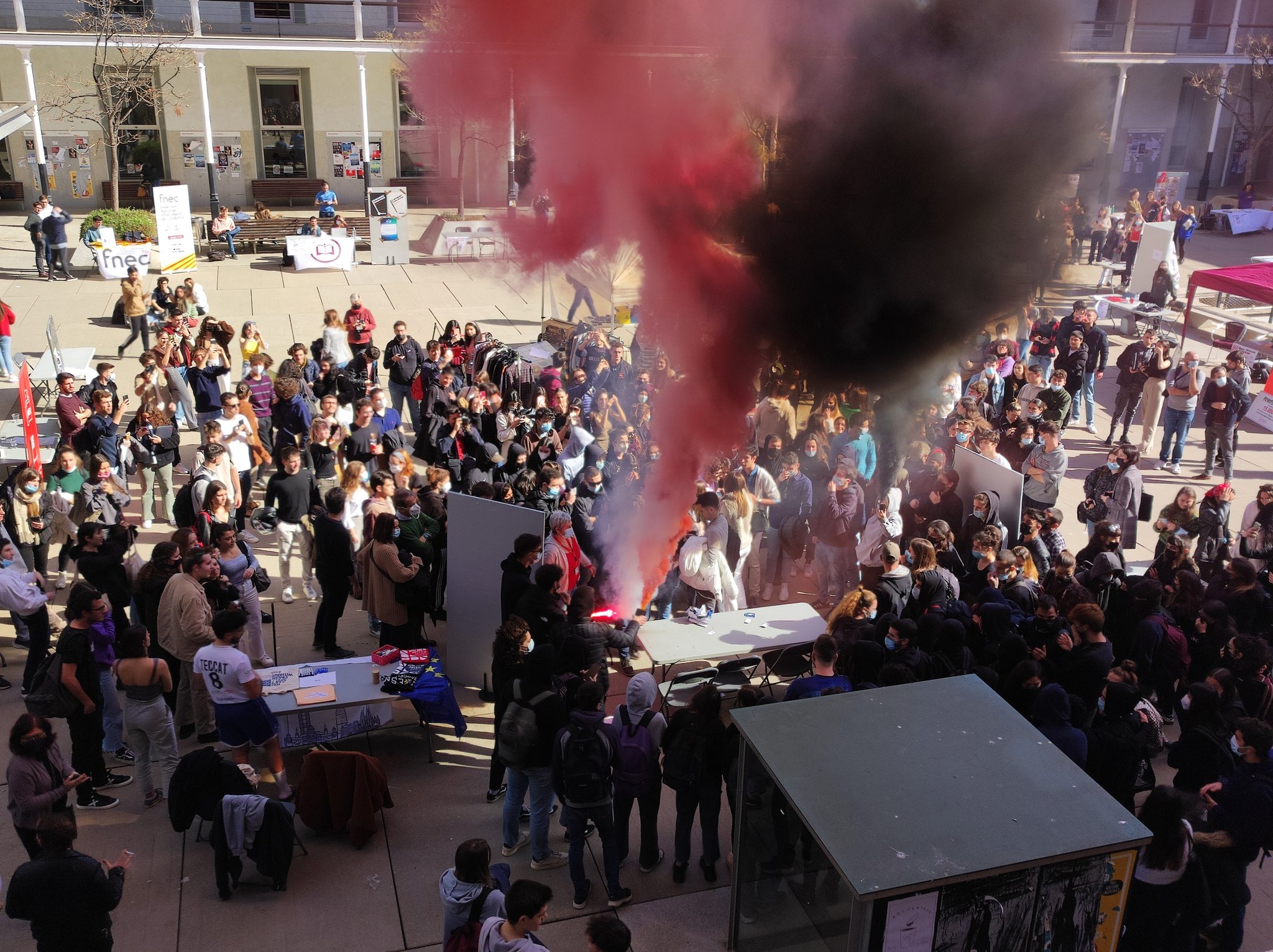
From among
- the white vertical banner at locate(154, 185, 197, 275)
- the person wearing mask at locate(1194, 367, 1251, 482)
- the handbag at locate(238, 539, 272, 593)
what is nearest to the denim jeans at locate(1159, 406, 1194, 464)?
the person wearing mask at locate(1194, 367, 1251, 482)

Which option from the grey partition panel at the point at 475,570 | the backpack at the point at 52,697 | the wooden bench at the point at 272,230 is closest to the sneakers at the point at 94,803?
the backpack at the point at 52,697

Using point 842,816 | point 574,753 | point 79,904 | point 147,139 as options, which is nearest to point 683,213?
point 574,753

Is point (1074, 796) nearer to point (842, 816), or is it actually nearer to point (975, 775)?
point (975, 775)

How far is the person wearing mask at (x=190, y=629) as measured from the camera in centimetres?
652

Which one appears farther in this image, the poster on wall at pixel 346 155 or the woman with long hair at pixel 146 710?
the poster on wall at pixel 346 155

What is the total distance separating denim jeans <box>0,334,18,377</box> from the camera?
1370 centimetres

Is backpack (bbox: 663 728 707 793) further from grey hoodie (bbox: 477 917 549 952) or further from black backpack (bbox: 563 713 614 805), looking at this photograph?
grey hoodie (bbox: 477 917 549 952)

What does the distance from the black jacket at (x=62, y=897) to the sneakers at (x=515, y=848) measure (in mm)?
2115

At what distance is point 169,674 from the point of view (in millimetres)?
6125

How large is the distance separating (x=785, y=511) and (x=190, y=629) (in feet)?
15.5

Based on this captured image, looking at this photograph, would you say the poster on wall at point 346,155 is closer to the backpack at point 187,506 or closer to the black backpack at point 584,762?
the backpack at point 187,506

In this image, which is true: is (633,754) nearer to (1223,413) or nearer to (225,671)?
(225,671)

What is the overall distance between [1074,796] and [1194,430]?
1110 cm

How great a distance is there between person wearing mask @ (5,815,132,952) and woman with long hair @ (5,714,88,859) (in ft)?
2.08
